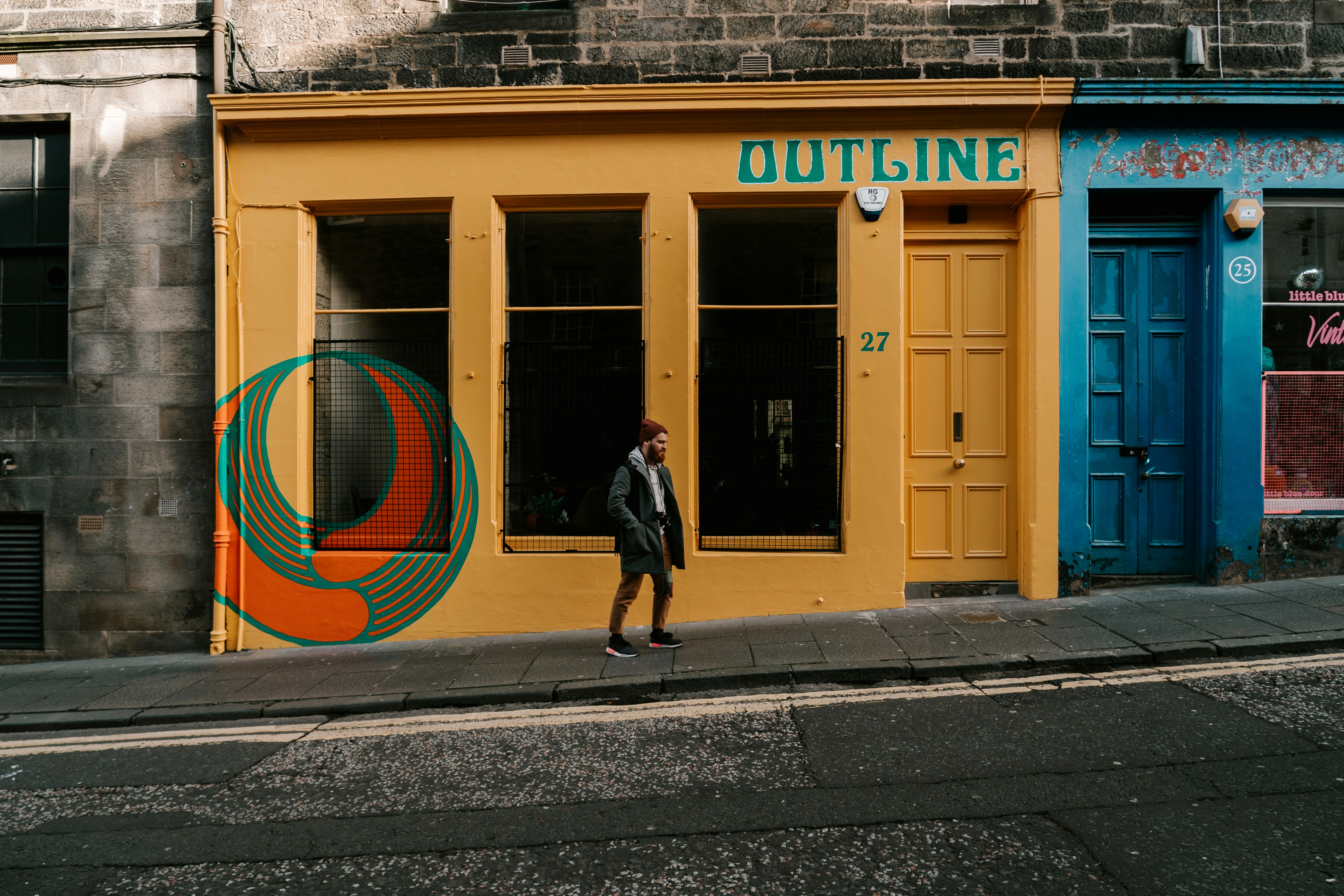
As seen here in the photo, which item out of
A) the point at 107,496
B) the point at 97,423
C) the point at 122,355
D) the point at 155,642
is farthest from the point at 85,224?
the point at 155,642

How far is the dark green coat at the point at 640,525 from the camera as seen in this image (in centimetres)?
625

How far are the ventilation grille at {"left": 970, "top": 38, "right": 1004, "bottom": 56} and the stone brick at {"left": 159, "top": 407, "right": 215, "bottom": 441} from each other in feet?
25.8

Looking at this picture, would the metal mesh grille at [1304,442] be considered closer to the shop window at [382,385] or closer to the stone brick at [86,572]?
the shop window at [382,385]

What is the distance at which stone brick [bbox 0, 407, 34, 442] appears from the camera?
7.71 metres

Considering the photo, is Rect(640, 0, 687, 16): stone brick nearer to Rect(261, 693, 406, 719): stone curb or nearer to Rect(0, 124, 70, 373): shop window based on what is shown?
Rect(0, 124, 70, 373): shop window

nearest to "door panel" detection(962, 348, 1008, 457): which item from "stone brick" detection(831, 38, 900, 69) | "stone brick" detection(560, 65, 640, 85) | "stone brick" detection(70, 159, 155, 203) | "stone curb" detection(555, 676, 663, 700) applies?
"stone brick" detection(831, 38, 900, 69)

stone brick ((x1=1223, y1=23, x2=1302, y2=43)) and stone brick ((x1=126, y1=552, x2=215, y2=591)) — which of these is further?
stone brick ((x1=126, y1=552, x2=215, y2=591))

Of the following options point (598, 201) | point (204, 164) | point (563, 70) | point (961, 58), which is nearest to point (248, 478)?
point (204, 164)

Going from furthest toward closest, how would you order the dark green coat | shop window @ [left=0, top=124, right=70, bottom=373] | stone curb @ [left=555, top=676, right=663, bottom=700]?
shop window @ [left=0, top=124, right=70, bottom=373]
the dark green coat
stone curb @ [left=555, top=676, right=663, bottom=700]

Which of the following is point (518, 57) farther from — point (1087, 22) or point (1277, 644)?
point (1277, 644)

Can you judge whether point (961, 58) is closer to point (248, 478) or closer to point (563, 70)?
point (563, 70)

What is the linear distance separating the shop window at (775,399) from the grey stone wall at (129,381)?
15.6 feet

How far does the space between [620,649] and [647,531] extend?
0.95 meters

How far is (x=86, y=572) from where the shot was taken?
7.72 metres
